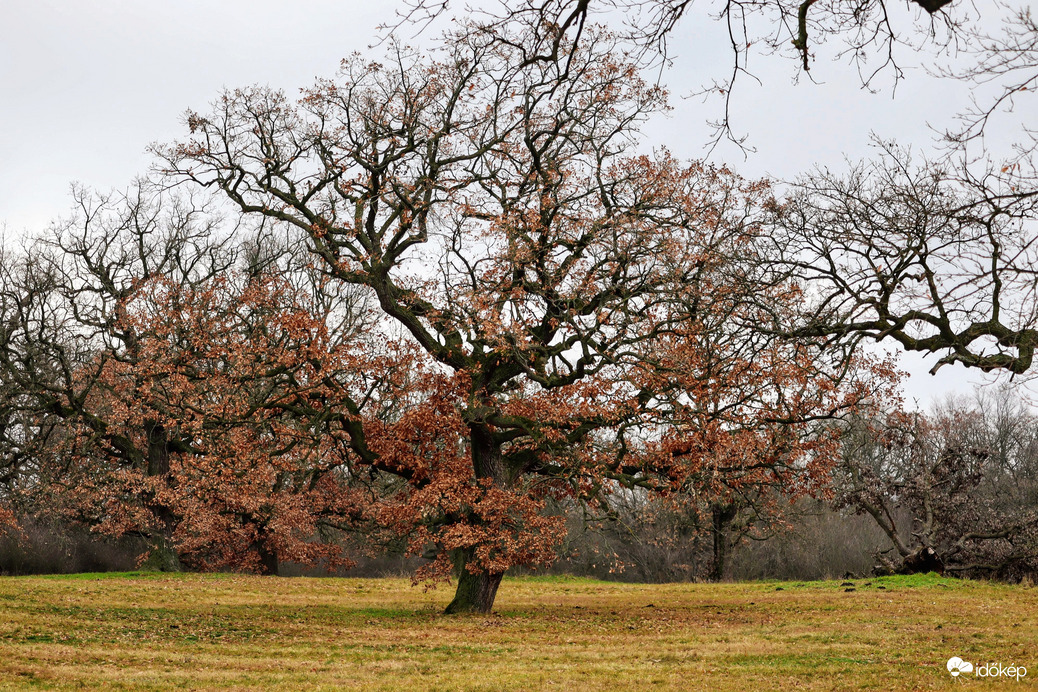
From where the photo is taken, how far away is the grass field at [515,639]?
11.3m

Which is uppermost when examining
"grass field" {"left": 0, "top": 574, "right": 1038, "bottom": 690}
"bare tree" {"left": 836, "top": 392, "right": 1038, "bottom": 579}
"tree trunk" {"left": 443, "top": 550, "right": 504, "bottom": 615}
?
"bare tree" {"left": 836, "top": 392, "right": 1038, "bottom": 579}

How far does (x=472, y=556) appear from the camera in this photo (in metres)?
18.9

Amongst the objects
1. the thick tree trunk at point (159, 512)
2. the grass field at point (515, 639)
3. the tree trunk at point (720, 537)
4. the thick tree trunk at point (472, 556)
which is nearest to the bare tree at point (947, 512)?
the grass field at point (515, 639)

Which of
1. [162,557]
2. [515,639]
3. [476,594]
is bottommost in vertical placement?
[515,639]

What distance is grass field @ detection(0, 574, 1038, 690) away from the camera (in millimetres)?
11320

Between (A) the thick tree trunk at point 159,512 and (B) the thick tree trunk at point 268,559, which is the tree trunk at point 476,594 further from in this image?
(B) the thick tree trunk at point 268,559

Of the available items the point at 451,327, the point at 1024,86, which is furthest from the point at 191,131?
the point at 1024,86
